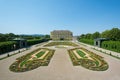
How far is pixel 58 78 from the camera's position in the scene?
1011 cm

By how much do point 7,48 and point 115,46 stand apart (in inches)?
1136

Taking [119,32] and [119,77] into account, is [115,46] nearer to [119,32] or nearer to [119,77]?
[119,77]

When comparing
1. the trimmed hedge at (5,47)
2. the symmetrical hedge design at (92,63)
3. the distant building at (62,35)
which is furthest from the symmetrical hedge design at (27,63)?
the distant building at (62,35)

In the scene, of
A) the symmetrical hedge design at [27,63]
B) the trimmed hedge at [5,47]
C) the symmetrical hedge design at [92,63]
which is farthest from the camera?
the trimmed hedge at [5,47]

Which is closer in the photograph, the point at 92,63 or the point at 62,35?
the point at 92,63

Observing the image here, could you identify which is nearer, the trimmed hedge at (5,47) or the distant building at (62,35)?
the trimmed hedge at (5,47)

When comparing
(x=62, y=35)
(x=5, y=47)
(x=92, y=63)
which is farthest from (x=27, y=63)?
(x=62, y=35)

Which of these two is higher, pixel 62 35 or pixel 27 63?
pixel 62 35

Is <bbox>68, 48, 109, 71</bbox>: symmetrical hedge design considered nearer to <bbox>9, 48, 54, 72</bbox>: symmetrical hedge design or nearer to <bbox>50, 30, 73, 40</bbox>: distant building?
<bbox>9, 48, 54, 72</bbox>: symmetrical hedge design

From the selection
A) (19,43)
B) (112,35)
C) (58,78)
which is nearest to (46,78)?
(58,78)

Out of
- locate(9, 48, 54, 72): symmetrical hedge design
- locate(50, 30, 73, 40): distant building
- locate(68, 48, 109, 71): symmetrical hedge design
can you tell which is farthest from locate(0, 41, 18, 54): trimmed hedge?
locate(50, 30, 73, 40): distant building

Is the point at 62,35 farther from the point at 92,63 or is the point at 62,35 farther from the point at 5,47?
the point at 92,63

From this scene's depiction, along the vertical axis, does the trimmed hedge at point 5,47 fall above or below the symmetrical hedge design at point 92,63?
above

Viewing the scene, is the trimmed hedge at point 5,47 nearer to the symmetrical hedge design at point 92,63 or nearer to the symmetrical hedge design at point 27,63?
the symmetrical hedge design at point 27,63
